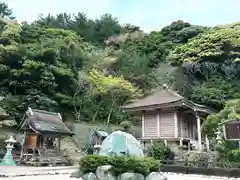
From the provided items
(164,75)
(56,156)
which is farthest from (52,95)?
(164,75)

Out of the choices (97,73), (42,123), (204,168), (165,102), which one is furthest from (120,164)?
(97,73)

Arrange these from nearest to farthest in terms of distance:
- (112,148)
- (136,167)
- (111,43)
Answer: (136,167)
(112,148)
(111,43)

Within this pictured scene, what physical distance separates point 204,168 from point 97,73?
60.7ft

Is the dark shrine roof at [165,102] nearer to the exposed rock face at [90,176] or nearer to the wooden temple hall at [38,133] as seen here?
the wooden temple hall at [38,133]

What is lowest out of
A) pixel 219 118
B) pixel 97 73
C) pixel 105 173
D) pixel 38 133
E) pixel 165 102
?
pixel 105 173

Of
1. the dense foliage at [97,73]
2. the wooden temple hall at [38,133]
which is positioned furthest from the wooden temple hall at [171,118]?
the wooden temple hall at [38,133]

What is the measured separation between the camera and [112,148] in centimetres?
1033

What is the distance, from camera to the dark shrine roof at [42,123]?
19125mm

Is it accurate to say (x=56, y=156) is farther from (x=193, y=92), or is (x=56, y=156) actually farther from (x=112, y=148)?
(x=193, y=92)

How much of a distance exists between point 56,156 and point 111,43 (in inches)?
1040

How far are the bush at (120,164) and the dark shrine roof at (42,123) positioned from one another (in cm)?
1030

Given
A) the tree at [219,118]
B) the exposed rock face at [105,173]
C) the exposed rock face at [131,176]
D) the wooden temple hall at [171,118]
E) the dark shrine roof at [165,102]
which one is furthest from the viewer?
the wooden temple hall at [171,118]

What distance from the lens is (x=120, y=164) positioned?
9.20m

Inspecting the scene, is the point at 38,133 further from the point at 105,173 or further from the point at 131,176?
the point at 131,176
